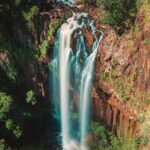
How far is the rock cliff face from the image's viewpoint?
2339 centimetres

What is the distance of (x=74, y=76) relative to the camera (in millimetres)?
25672

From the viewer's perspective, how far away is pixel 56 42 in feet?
84.5

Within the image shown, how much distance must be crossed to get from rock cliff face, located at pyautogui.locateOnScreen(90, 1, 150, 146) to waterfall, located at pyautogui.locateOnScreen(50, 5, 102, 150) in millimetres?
434

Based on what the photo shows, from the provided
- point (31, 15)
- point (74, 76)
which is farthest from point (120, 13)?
point (31, 15)

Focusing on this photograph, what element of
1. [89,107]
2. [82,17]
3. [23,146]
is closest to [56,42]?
[82,17]

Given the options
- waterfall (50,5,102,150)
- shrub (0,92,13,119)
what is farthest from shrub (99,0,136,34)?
shrub (0,92,13,119)

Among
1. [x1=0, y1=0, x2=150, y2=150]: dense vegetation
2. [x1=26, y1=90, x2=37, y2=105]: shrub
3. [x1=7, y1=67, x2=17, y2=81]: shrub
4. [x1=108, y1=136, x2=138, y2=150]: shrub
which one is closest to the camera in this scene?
[x1=108, y1=136, x2=138, y2=150]: shrub

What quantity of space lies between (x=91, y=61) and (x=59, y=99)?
8.35 ft

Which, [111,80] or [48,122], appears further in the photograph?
[48,122]

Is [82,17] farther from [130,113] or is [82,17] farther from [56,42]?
[130,113]

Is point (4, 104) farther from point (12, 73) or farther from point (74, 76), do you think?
point (74, 76)

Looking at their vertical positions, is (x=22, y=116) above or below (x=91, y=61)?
below

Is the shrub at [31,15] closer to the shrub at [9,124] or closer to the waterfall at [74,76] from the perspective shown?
the waterfall at [74,76]

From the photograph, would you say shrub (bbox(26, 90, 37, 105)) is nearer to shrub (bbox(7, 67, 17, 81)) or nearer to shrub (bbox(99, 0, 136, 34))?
A: shrub (bbox(7, 67, 17, 81))
